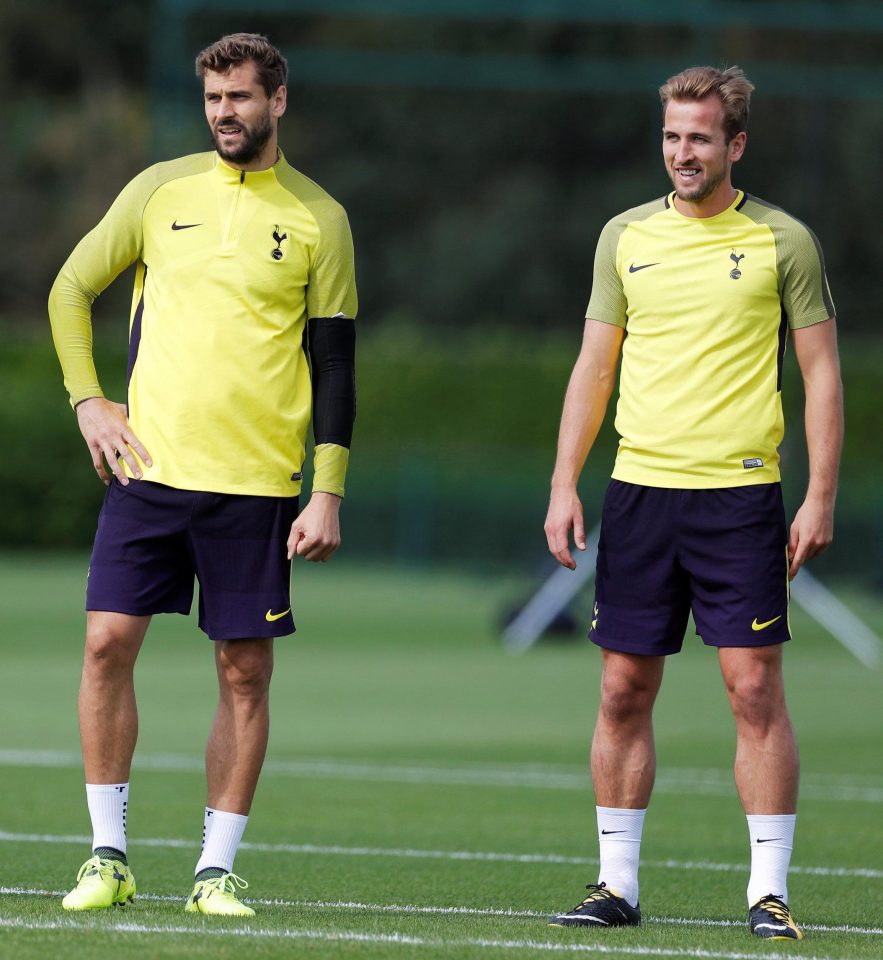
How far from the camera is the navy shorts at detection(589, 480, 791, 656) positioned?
18.7 feet

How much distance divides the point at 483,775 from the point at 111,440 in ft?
16.8

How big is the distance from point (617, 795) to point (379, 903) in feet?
2.88

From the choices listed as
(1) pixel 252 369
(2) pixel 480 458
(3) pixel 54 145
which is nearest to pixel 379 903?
(1) pixel 252 369

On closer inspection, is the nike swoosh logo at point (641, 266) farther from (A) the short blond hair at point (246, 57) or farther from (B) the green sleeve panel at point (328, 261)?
(A) the short blond hair at point (246, 57)

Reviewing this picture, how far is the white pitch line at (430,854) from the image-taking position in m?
7.44

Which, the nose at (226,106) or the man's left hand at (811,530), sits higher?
the nose at (226,106)

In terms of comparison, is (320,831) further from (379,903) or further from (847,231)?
(847,231)

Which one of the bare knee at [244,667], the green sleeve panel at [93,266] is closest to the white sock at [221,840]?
the bare knee at [244,667]

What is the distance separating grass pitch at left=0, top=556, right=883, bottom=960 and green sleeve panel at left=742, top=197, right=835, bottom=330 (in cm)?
169

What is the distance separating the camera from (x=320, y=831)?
8250 millimetres

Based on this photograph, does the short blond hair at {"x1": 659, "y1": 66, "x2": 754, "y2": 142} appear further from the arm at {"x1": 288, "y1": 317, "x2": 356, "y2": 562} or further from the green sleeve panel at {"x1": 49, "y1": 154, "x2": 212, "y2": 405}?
the green sleeve panel at {"x1": 49, "y1": 154, "x2": 212, "y2": 405}

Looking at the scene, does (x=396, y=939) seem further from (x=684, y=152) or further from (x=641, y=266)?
(x=684, y=152)

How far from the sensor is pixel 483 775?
1048 cm

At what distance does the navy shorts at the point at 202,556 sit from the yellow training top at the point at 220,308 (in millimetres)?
61
